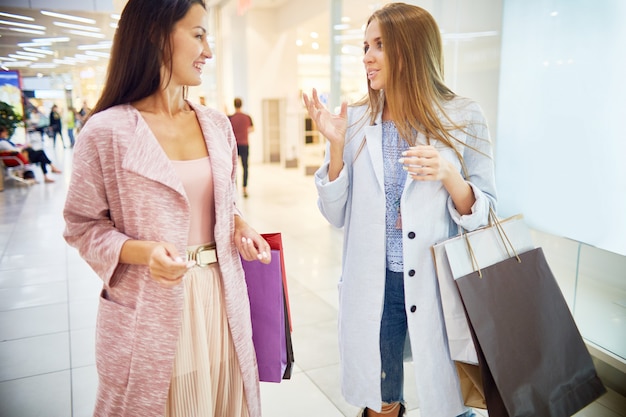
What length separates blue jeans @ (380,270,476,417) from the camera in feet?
5.65

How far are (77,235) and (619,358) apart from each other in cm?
299

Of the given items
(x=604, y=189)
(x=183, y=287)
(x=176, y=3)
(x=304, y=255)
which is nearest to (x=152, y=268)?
(x=183, y=287)

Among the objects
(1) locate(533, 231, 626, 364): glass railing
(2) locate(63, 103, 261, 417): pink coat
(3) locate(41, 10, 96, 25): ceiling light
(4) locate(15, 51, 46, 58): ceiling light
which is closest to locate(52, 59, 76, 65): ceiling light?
(4) locate(15, 51, 46, 58): ceiling light

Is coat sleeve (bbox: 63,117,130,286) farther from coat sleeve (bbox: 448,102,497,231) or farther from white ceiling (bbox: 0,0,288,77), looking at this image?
white ceiling (bbox: 0,0,288,77)

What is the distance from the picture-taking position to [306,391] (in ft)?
9.30

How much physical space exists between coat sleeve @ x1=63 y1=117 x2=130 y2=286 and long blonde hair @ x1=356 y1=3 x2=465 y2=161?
0.92 meters

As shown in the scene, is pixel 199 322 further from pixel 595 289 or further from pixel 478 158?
pixel 595 289

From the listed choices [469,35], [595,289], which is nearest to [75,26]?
[469,35]

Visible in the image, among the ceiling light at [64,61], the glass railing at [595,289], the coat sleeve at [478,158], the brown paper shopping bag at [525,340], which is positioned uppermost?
the ceiling light at [64,61]

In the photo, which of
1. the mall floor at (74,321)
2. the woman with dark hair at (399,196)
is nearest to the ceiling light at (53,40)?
the mall floor at (74,321)

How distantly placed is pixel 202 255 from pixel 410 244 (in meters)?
0.67

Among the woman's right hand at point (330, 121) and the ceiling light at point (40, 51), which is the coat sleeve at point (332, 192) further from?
the ceiling light at point (40, 51)

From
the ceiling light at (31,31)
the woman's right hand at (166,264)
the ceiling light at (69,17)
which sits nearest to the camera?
the woman's right hand at (166,264)

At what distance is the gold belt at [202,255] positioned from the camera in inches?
53.7
